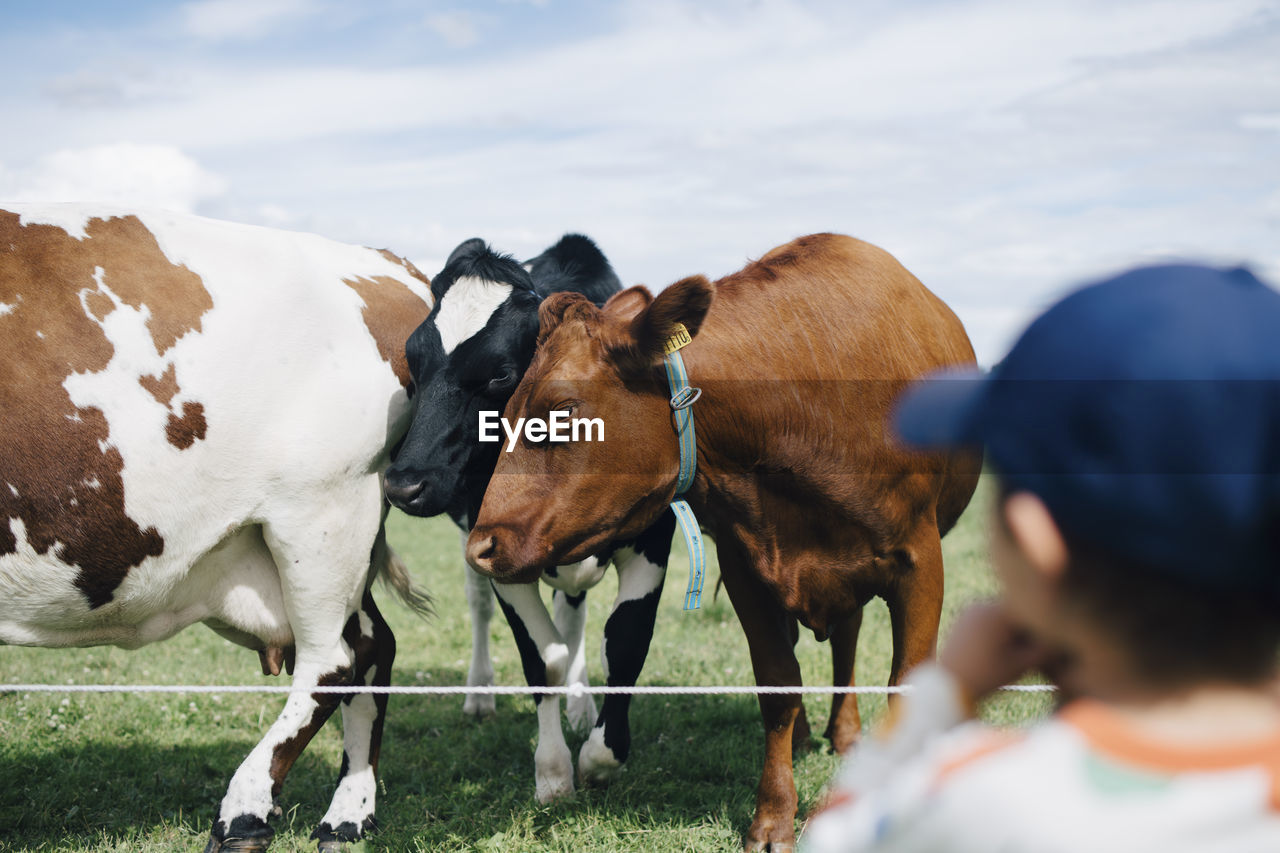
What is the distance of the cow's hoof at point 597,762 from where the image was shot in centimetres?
424

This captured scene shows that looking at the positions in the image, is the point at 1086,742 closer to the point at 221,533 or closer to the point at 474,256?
the point at 221,533

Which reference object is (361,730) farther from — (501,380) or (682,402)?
(682,402)

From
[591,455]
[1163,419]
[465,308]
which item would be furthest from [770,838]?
[1163,419]

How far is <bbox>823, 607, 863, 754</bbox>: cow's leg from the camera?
472 cm

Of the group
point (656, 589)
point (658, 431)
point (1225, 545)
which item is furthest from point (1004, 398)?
point (656, 589)

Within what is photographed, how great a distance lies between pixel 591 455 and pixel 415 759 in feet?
7.86

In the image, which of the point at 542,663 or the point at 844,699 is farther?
the point at 844,699

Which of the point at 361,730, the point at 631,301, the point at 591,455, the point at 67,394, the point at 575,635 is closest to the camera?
the point at 67,394

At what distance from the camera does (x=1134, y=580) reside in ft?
2.97

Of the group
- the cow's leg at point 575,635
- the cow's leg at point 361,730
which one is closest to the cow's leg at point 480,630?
the cow's leg at point 575,635

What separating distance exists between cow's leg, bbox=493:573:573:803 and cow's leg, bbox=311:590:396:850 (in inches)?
21.2

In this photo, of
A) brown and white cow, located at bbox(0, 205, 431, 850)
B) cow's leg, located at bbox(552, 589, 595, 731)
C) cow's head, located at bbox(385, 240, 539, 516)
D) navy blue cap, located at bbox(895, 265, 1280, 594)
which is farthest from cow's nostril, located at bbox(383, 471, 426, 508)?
navy blue cap, located at bbox(895, 265, 1280, 594)

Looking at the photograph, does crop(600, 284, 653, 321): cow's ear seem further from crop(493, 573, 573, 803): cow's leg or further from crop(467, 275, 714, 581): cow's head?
crop(493, 573, 573, 803): cow's leg

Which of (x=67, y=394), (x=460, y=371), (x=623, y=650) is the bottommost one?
(x=623, y=650)
